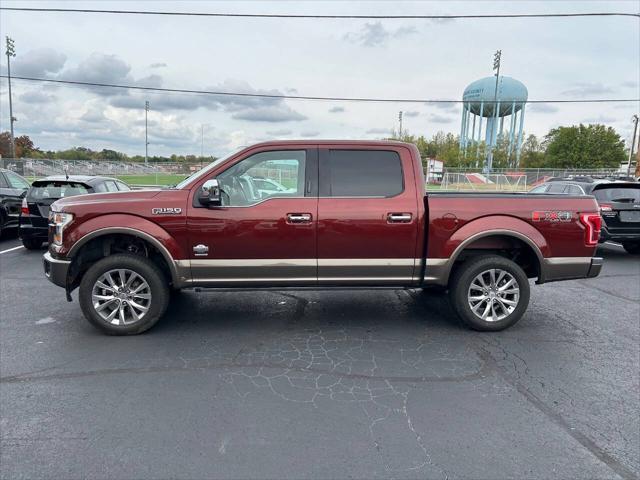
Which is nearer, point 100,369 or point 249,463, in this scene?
point 249,463

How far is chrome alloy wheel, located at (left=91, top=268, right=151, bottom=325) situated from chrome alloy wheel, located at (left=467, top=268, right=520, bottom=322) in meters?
3.49

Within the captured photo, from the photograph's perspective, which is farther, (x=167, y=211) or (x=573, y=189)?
(x=573, y=189)

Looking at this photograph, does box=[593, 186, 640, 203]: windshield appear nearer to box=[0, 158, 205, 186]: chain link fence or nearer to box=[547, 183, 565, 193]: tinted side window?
box=[547, 183, 565, 193]: tinted side window

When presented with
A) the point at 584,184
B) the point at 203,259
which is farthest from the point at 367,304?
the point at 584,184

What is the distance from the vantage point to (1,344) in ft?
14.5

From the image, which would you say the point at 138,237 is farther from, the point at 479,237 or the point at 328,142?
the point at 479,237

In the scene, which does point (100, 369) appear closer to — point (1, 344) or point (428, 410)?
point (1, 344)

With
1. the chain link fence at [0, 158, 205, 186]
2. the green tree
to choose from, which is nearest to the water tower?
the green tree

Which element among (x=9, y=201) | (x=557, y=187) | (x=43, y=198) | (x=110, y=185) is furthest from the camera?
(x=557, y=187)

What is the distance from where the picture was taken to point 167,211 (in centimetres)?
454

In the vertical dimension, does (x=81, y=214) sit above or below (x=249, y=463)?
above

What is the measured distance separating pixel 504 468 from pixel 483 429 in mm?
409

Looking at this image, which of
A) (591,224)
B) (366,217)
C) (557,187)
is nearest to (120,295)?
(366,217)

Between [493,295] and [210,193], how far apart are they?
3.20 meters
